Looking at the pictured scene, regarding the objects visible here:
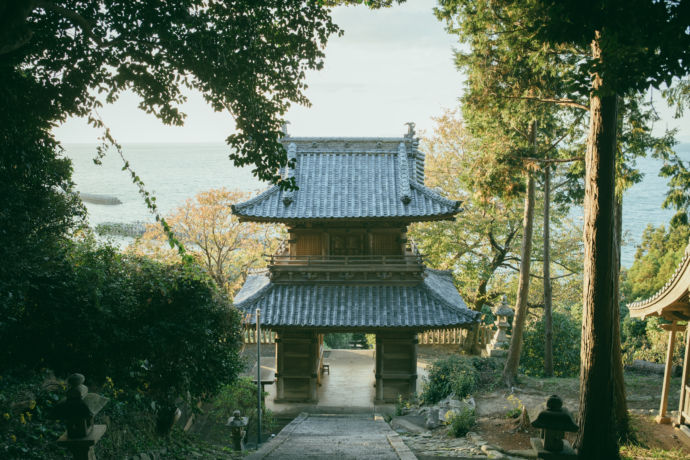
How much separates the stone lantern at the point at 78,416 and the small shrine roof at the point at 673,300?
10.7 meters

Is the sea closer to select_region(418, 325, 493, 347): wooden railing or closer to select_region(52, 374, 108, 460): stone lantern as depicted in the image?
select_region(418, 325, 493, 347): wooden railing

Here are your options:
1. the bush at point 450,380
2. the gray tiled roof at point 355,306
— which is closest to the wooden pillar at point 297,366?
the gray tiled roof at point 355,306

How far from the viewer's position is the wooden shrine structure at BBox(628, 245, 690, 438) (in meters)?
9.88

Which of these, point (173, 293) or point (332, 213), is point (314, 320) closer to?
point (332, 213)

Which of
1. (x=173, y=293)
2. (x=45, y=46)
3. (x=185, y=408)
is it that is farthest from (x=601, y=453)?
(x=45, y=46)

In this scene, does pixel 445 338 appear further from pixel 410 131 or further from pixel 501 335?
pixel 410 131

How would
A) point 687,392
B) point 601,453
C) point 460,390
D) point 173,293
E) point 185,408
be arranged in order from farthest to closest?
point 460,390
point 185,408
point 687,392
point 173,293
point 601,453

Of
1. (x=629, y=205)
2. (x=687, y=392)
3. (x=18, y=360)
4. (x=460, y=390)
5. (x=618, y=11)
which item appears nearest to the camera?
(x=618, y=11)

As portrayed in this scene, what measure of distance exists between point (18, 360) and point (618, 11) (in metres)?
9.43

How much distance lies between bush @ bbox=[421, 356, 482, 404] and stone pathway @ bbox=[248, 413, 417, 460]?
5.92 feet

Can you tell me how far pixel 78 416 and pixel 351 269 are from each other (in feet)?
34.9

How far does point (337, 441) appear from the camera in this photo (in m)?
10.4

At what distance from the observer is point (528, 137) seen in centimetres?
1569

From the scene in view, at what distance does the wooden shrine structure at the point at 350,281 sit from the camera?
15.0 m
